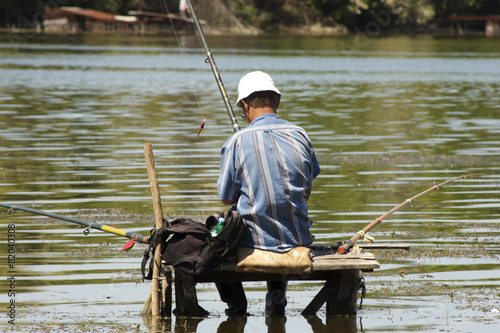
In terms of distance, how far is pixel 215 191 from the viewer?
39.7 feet

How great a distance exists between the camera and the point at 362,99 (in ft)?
91.8

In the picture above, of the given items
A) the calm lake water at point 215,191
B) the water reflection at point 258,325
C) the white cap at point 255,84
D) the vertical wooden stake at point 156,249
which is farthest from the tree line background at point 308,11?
the white cap at point 255,84

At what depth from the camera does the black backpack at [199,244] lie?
6.05 metres

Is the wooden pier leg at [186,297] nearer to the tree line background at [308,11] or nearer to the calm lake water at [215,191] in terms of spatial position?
the calm lake water at [215,191]

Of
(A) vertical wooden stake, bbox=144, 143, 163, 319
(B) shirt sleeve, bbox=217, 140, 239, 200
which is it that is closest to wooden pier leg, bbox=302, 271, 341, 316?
(B) shirt sleeve, bbox=217, 140, 239, 200

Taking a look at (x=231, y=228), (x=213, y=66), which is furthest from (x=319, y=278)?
(x=213, y=66)

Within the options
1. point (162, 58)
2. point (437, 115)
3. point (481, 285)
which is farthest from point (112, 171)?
point (162, 58)

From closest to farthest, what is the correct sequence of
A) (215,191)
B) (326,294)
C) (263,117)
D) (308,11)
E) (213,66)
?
(263,117) < (326,294) < (213,66) < (215,191) < (308,11)

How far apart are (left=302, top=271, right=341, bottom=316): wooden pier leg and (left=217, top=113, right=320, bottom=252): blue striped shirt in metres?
0.48

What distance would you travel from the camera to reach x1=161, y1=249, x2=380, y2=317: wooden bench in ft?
20.4

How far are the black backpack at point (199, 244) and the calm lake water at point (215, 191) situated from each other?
54 centimetres

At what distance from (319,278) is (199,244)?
94 cm

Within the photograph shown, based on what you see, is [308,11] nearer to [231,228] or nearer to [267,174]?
[267,174]

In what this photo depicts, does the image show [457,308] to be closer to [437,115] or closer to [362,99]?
[437,115]
